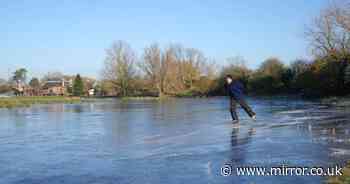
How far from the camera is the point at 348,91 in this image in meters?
35.9

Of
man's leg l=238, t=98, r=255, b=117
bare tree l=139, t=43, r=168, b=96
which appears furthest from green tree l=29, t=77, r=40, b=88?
man's leg l=238, t=98, r=255, b=117

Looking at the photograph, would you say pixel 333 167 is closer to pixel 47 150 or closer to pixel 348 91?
pixel 47 150

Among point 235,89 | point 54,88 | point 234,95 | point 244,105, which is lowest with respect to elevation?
point 244,105

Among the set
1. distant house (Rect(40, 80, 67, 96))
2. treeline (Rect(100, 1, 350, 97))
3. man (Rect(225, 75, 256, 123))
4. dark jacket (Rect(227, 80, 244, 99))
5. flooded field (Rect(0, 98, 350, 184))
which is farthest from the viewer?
distant house (Rect(40, 80, 67, 96))

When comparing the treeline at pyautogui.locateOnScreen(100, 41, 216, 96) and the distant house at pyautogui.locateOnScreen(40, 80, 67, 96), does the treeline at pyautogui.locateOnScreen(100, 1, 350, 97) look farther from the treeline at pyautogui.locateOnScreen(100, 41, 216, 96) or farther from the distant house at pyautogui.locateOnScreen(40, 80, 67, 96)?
the distant house at pyautogui.locateOnScreen(40, 80, 67, 96)

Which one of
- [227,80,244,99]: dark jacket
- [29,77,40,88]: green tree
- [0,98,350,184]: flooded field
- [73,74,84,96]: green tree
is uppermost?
[29,77,40,88]: green tree

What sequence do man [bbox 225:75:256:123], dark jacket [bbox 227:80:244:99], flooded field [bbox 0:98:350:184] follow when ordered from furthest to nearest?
dark jacket [bbox 227:80:244:99] → man [bbox 225:75:256:123] → flooded field [bbox 0:98:350:184]

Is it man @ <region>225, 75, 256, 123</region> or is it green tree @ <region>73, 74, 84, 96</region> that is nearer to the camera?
man @ <region>225, 75, 256, 123</region>

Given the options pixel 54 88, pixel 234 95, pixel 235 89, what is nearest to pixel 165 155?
pixel 234 95

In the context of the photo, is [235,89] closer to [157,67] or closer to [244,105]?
[244,105]

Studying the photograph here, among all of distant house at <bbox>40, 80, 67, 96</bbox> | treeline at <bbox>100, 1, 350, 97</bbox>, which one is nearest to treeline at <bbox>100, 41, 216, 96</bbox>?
treeline at <bbox>100, 1, 350, 97</bbox>

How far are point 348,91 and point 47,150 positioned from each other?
34.4 m

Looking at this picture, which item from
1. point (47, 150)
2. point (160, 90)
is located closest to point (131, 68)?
point (160, 90)

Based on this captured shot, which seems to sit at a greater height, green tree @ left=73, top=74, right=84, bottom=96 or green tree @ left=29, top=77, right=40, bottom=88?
green tree @ left=29, top=77, right=40, bottom=88
